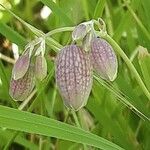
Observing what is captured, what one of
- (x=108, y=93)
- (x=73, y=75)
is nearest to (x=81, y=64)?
(x=73, y=75)

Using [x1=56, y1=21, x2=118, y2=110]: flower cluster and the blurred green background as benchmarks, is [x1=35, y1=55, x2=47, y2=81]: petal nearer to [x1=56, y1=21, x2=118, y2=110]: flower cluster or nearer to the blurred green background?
[x1=56, y1=21, x2=118, y2=110]: flower cluster

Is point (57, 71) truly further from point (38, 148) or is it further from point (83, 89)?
point (38, 148)

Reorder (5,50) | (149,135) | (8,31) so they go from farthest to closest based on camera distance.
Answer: (5,50) → (149,135) → (8,31)

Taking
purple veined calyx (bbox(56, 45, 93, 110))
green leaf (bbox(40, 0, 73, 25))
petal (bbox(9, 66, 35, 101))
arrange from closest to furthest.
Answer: purple veined calyx (bbox(56, 45, 93, 110))
petal (bbox(9, 66, 35, 101))
green leaf (bbox(40, 0, 73, 25))

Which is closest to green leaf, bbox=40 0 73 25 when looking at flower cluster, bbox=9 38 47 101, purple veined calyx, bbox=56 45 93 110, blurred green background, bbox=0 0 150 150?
blurred green background, bbox=0 0 150 150

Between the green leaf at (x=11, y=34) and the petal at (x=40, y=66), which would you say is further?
the green leaf at (x=11, y=34)

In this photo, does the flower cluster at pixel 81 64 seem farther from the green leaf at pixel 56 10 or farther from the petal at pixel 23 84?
the green leaf at pixel 56 10

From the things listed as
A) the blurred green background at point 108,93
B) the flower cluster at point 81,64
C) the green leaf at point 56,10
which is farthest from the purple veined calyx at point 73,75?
the green leaf at point 56,10

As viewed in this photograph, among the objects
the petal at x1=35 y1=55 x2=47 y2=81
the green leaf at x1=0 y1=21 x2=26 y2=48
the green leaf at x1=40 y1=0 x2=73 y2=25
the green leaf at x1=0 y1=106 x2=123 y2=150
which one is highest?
the green leaf at x1=40 y1=0 x2=73 y2=25

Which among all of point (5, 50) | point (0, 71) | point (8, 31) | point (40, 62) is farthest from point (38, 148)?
point (5, 50)
